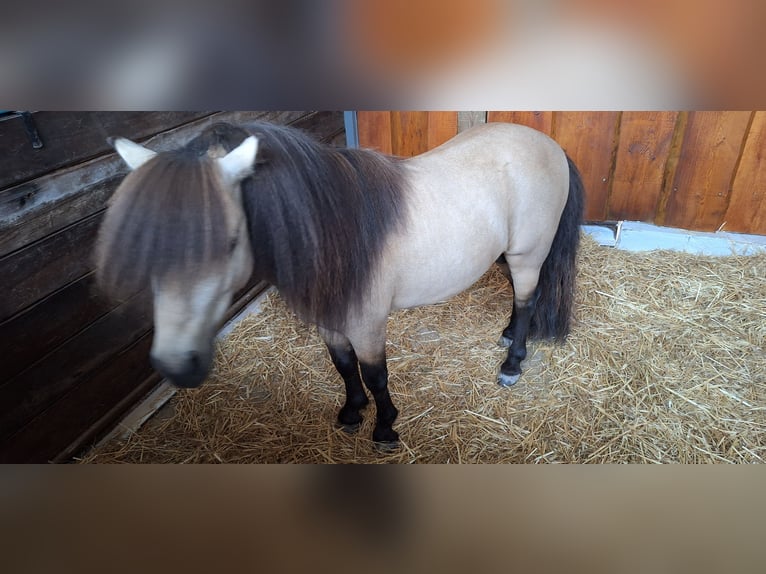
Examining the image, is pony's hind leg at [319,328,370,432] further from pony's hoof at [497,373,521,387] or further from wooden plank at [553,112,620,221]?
wooden plank at [553,112,620,221]

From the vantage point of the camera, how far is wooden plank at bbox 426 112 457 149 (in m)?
2.38

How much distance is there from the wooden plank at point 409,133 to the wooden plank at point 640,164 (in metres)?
0.99

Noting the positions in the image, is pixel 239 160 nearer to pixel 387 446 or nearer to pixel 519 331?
pixel 387 446

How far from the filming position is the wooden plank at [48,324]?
45.6 inches

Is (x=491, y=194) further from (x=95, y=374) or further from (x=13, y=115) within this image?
(x=95, y=374)

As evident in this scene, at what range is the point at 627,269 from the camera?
231 centimetres

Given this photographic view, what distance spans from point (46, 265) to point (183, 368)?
2.80 feet

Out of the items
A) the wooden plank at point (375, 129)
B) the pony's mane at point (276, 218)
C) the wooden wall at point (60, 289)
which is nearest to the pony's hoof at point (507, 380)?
A: the pony's mane at point (276, 218)

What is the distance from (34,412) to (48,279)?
380 mm

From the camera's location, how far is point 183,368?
642 millimetres

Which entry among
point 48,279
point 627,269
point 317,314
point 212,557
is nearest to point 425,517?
point 212,557

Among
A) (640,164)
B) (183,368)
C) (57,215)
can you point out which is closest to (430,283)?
(183,368)

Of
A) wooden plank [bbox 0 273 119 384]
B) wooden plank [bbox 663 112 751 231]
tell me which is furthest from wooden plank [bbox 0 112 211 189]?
wooden plank [bbox 663 112 751 231]

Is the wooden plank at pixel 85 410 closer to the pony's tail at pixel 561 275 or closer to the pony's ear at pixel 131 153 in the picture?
the pony's ear at pixel 131 153
